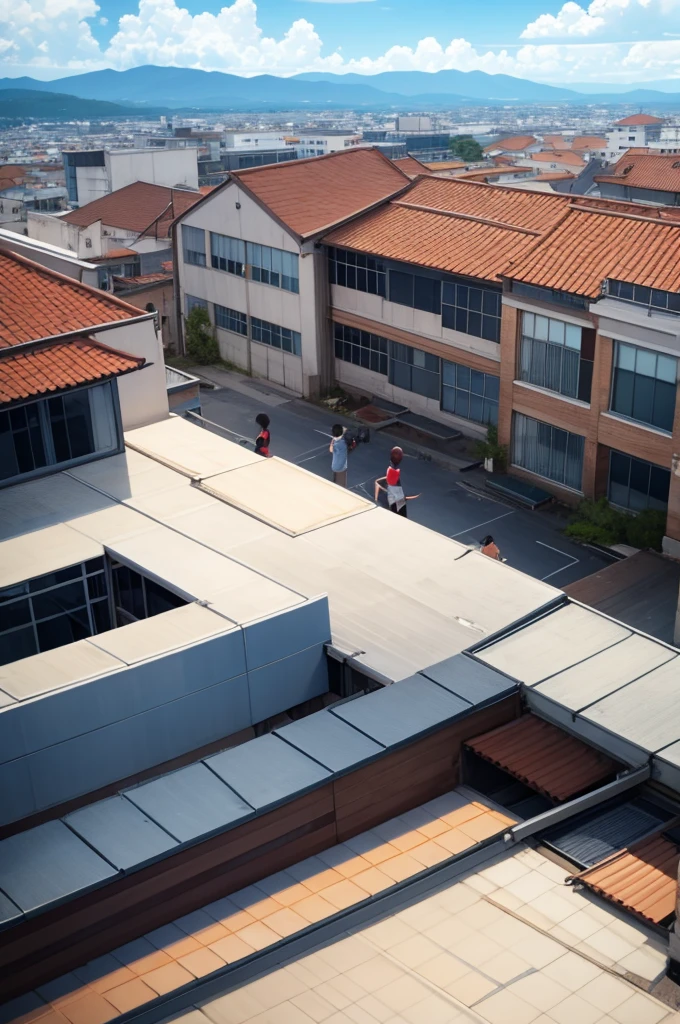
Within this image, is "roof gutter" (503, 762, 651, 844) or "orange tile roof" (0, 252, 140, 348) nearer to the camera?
"roof gutter" (503, 762, 651, 844)

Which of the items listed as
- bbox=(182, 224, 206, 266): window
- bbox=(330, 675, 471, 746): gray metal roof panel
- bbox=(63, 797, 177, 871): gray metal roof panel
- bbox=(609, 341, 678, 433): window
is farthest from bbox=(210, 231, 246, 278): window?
bbox=(63, 797, 177, 871): gray metal roof panel

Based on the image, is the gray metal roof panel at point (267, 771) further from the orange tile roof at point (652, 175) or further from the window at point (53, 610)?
the orange tile roof at point (652, 175)

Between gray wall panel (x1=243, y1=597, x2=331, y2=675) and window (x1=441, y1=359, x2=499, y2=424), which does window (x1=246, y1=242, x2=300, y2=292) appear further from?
gray wall panel (x1=243, y1=597, x2=331, y2=675)

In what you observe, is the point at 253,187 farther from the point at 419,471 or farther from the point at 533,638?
the point at 533,638

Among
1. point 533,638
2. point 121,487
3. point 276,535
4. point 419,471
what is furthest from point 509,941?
point 419,471

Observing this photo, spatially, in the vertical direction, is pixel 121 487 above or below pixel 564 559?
above

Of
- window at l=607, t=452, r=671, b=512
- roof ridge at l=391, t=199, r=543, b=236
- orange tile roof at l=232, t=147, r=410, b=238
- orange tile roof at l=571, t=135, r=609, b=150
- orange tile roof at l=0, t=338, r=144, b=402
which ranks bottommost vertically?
window at l=607, t=452, r=671, b=512

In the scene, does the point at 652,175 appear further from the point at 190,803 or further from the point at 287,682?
the point at 190,803
